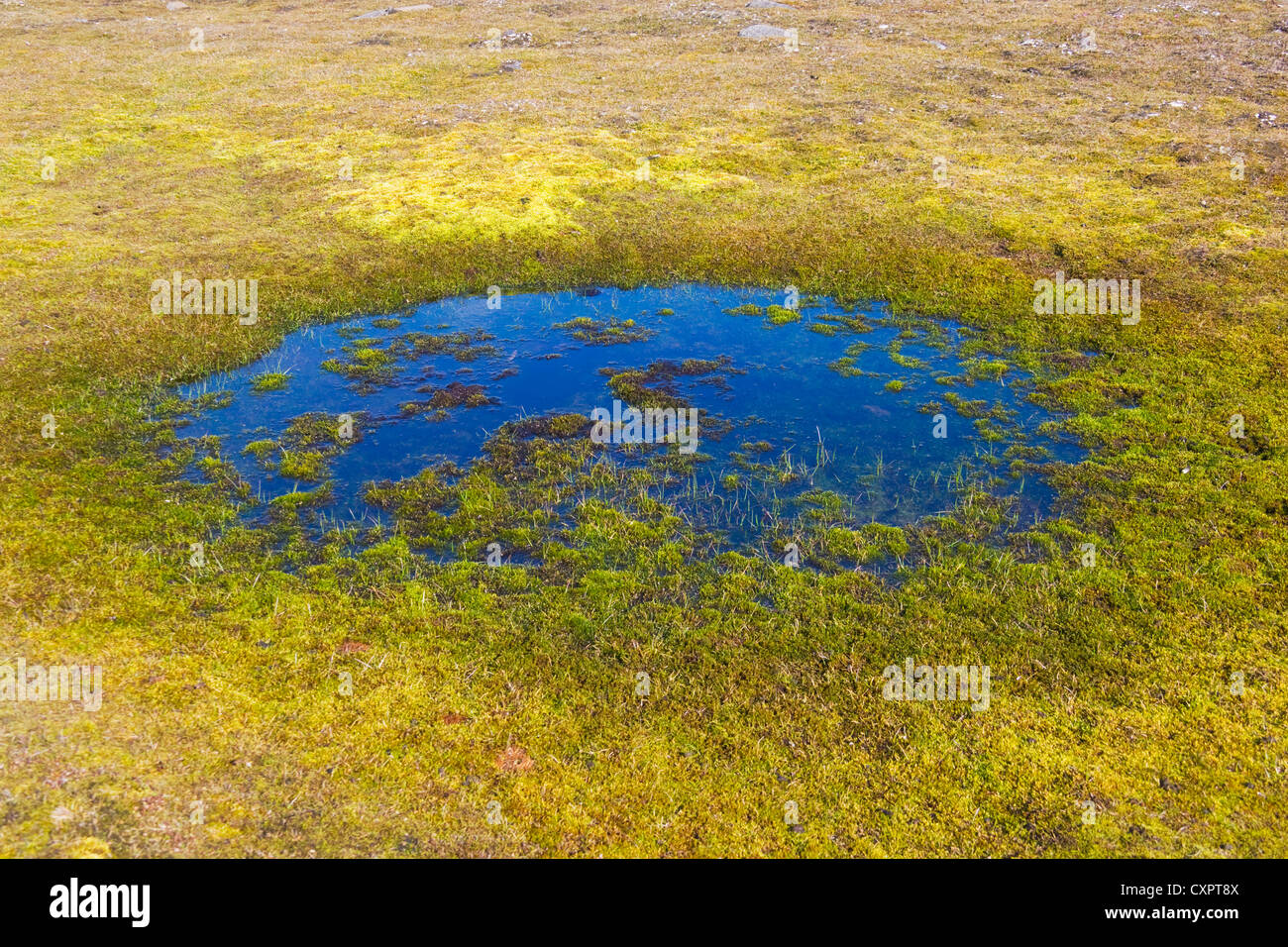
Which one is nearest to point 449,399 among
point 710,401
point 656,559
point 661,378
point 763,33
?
point 661,378

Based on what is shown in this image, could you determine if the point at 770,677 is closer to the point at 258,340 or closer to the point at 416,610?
the point at 416,610

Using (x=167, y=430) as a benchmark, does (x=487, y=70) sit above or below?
above

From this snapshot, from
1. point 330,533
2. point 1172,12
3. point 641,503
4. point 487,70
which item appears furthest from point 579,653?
point 1172,12

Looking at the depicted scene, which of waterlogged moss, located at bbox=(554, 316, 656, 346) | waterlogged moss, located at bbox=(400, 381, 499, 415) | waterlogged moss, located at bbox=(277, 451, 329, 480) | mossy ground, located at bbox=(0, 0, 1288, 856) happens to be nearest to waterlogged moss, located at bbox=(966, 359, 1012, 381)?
mossy ground, located at bbox=(0, 0, 1288, 856)

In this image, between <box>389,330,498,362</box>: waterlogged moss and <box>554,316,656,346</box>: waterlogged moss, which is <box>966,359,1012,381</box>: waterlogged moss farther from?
<box>389,330,498,362</box>: waterlogged moss

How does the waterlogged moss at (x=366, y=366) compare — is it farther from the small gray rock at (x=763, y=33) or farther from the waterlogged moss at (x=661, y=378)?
the small gray rock at (x=763, y=33)

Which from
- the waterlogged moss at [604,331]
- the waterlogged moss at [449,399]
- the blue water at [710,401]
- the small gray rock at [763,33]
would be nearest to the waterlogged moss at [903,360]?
the blue water at [710,401]
